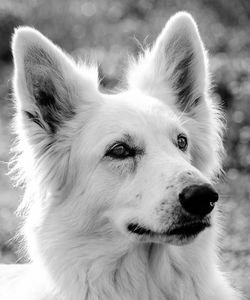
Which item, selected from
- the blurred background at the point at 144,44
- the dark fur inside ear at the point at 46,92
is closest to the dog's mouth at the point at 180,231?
the dark fur inside ear at the point at 46,92

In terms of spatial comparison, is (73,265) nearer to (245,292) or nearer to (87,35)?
(245,292)

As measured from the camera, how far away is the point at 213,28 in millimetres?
15906

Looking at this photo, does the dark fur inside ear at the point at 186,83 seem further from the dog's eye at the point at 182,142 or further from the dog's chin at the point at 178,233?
the dog's chin at the point at 178,233

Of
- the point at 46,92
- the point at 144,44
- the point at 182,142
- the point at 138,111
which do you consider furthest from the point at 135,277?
the point at 144,44

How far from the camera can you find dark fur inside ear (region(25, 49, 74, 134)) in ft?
14.2

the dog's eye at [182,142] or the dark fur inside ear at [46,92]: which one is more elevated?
the dark fur inside ear at [46,92]

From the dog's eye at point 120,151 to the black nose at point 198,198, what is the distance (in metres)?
0.68

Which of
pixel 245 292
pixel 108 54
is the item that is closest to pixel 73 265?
pixel 245 292

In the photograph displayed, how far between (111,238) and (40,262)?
0.56 m

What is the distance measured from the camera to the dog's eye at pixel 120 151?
432 cm

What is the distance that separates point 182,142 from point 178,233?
897 millimetres

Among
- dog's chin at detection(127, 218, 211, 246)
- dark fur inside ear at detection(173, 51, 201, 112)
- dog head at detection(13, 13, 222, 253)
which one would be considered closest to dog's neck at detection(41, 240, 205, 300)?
dog head at detection(13, 13, 222, 253)

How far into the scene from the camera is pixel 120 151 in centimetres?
434

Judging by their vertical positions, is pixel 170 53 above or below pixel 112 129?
above
